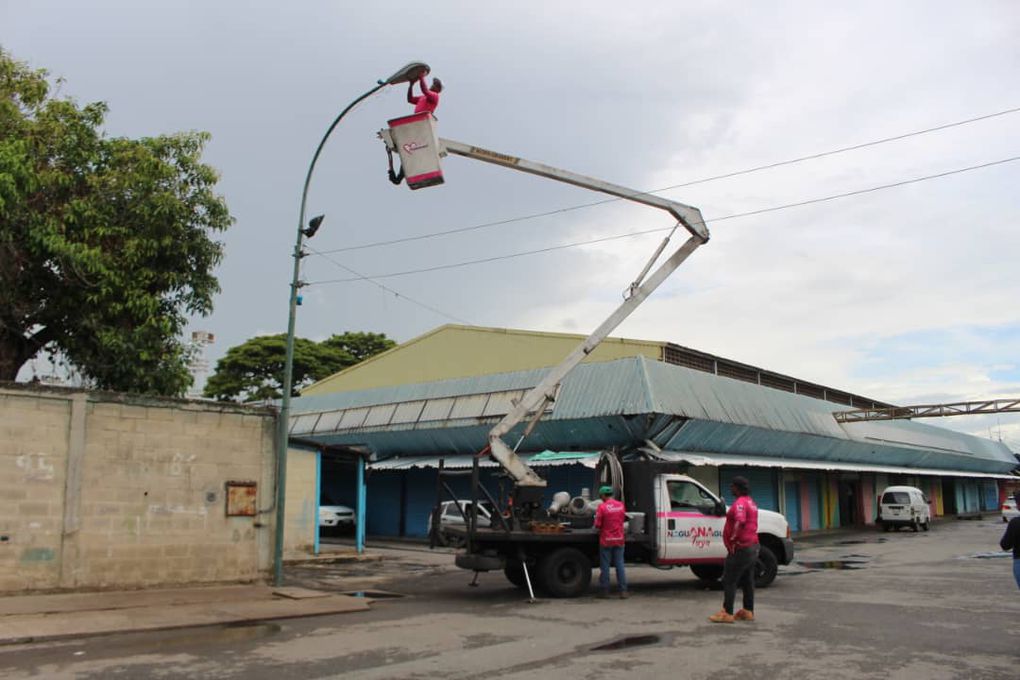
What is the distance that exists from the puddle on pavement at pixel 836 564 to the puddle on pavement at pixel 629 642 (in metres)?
11.1

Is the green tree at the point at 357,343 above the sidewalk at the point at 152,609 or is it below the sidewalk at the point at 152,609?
above

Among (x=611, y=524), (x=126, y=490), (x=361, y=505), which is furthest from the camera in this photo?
(x=361, y=505)

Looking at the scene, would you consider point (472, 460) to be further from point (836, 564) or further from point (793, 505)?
point (793, 505)

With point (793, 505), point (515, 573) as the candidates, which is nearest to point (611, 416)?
point (515, 573)

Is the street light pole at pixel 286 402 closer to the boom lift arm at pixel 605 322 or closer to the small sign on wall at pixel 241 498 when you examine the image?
the small sign on wall at pixel 241 498

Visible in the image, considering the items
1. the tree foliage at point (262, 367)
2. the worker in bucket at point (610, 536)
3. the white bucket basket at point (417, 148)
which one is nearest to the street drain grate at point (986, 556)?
the worker in bucket at point (610, 536)

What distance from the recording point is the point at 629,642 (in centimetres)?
945

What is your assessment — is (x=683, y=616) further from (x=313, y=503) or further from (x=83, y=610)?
(x=313, y=503)

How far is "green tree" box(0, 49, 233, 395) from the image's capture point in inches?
667

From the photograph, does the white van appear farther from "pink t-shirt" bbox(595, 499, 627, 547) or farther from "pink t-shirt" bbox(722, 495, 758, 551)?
"pink t-shirt" bbox(722, 495, 758, 551)

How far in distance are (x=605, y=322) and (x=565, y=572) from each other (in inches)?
194

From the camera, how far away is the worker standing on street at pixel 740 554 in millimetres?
10703

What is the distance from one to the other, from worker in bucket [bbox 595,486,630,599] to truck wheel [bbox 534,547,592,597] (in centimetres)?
35

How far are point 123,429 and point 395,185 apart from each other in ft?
20.0
